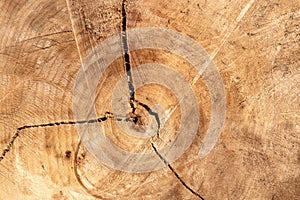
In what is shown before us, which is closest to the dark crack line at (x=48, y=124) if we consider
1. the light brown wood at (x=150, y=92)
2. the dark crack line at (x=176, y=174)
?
the light brown wood at (x=150, y=92)

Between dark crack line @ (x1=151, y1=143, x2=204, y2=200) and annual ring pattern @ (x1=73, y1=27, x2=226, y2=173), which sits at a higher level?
annual ring pattern @ (x1=73, y1=27, x2=226, y2=173)

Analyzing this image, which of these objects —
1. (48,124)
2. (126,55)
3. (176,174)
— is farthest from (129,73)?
(176,174)

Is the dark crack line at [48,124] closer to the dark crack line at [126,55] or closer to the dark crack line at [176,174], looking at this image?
the dark crack line at [126,55]

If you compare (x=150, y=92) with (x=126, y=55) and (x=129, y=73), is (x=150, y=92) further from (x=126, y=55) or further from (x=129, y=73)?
(x=126, y=55)

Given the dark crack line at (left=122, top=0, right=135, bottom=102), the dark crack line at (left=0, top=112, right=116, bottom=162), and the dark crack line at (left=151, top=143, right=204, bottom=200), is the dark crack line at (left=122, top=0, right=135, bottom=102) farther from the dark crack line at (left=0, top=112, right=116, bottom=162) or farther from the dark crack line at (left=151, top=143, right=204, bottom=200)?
the dark crack line at (left=151, top=143, right=204, bottom=200)

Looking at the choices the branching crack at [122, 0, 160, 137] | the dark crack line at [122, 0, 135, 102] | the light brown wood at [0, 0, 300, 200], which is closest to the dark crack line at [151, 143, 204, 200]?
the light brown wood at [0, 0, 300, 200]

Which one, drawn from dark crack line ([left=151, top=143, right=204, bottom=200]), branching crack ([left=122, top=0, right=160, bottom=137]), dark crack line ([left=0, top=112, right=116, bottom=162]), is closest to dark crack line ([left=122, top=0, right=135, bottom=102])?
branching crack ([left=122, top=0, right=160, bottom=137])

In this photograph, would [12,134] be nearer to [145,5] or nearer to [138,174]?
[138,174]

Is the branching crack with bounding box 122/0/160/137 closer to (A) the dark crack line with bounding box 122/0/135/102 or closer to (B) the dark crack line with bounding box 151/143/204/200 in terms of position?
(A) the dark crack line with bounding box 122/0/135/102
